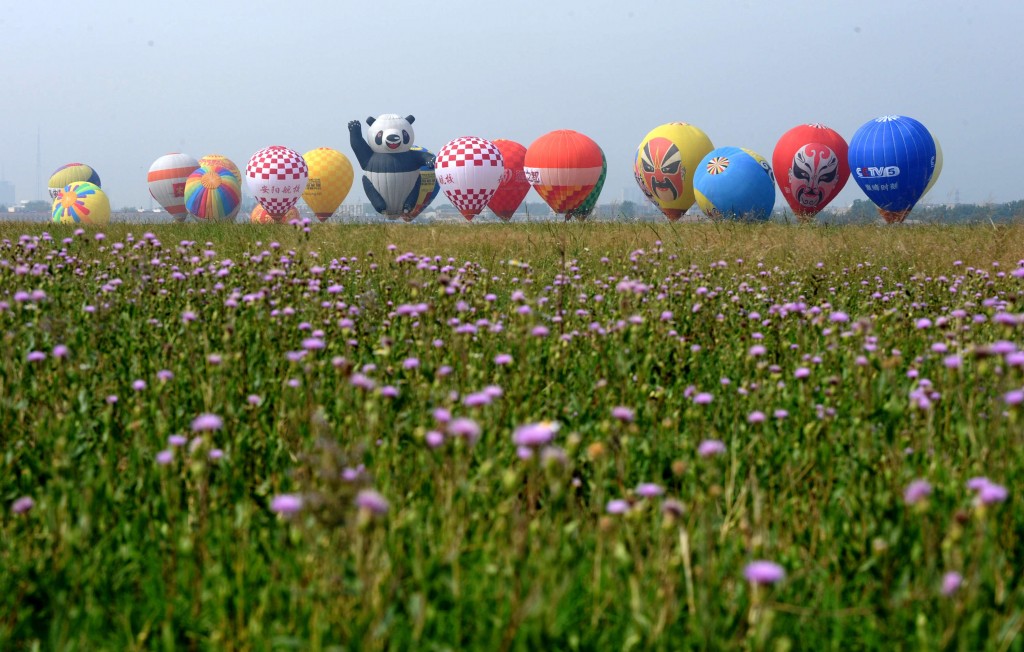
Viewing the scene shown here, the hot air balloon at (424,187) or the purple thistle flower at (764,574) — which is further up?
the hot air balloon at (424,187)

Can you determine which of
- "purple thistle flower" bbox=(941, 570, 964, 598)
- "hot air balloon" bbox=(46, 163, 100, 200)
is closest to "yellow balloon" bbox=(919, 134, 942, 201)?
"purple thistle flower" bbox=(941, 570, 964, 598)

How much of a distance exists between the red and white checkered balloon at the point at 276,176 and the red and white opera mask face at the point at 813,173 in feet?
66.7

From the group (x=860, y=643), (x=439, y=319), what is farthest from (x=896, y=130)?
(x=860, y=643)

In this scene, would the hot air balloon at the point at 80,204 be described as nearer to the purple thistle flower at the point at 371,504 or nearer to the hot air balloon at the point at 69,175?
the hot air balloon at the point at 69,175

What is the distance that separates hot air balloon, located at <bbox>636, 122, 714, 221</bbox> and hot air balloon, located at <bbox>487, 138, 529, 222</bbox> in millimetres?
6268

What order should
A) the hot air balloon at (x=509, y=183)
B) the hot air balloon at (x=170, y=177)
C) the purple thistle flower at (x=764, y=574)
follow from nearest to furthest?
1. the purple thistle flower at (x=764, y=574)
2. the hot air balloon at (x=509, y=183)
3. the hot air balloon at (x=170, y=177)

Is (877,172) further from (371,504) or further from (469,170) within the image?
(371,504)

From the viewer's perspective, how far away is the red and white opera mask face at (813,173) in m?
29.5

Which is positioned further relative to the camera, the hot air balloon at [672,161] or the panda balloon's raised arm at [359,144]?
the panda balloon's raised arm at [359,144]

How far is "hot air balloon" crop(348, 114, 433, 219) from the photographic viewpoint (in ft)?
123

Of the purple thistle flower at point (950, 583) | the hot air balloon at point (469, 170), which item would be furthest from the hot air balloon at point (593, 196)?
the purple thistle flower at point (950, 583)

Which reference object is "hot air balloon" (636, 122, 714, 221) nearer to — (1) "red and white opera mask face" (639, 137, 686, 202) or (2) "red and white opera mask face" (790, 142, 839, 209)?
(1) "red and white opera mask face" (639, 137, 686, 202)

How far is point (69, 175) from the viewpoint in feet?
163

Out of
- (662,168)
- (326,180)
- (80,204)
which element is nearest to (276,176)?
(326,180)
